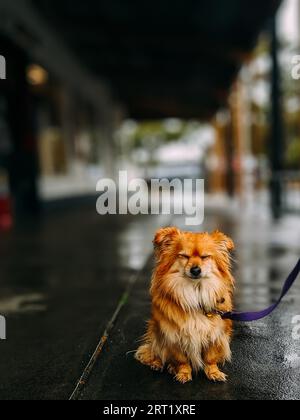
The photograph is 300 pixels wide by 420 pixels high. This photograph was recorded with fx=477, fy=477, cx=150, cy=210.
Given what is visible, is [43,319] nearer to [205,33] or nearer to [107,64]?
[205,33]

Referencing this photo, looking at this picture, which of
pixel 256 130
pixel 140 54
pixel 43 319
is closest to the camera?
pixel 43 319

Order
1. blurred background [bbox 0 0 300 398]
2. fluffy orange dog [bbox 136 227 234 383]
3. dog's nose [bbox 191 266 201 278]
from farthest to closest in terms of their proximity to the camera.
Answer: blurred background [bbox 0 0 300 398]
fluffy orange dog [bbox 136 227 234 383]
dog's nose [bbox 191 266 201 278]

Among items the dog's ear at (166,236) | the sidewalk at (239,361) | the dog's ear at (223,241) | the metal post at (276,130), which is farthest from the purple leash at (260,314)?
the metal post at (276,130)

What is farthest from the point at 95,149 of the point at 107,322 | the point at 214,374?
the point at 214,374

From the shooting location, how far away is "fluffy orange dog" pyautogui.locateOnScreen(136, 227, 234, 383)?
269cm

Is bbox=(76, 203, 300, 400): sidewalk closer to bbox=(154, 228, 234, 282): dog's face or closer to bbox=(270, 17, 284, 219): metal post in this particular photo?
bbox=(154, 228, 234, 282): dog's face

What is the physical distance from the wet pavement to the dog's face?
727 millimetres

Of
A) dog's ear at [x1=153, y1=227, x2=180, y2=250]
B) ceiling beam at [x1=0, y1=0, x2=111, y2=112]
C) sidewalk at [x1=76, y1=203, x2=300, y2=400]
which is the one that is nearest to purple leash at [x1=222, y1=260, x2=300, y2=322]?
sidewalk at [x1=76, y1=203, x2=300, y2=400]

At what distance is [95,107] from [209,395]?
19517 millimetres

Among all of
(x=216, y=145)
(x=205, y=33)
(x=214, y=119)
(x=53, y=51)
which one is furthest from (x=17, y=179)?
(x=214, y=119)

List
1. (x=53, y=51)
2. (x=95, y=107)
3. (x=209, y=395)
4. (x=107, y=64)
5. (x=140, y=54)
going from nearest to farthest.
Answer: (x=209, y=395) → (x=53, y=51) → (x=140, y=54) → (x=107, y=64) → (x=95, y=107)

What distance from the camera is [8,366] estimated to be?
3.29 metres

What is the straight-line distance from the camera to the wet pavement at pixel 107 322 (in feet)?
9.42

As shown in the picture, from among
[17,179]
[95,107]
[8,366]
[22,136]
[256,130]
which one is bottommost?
[8,366]
